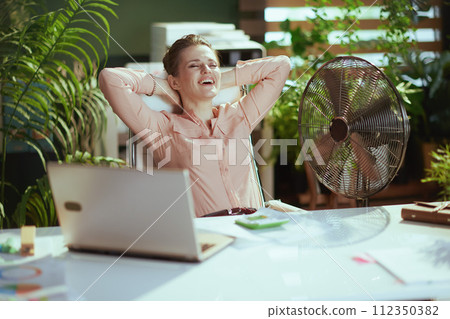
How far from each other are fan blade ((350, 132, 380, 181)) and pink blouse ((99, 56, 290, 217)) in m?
0.57

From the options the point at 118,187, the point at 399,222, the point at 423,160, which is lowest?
the point at 423,160

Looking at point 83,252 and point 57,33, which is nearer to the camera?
point 83,252

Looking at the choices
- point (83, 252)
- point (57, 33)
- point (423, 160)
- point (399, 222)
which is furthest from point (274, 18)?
point (83, 252)

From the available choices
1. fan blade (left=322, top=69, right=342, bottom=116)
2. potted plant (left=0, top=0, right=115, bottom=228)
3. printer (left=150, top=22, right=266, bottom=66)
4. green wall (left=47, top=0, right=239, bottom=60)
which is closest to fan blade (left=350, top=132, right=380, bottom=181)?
fan blade (left=322, top=69, right=342, bottom=116)

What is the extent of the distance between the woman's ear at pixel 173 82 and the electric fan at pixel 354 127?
1.91 ft

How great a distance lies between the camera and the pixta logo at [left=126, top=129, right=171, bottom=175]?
202cm

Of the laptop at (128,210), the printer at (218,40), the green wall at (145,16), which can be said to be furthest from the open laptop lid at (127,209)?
the green wall at (145,16)

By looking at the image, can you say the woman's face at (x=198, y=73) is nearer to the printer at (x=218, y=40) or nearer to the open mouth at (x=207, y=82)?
the open mouth at (x=207, y=82)

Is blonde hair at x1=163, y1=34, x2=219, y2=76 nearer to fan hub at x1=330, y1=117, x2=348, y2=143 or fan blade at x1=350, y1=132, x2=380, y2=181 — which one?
fan hub at x1=330, y1=117, x2=348, y2=143

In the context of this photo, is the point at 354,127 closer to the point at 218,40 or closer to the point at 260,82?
the point at 260,82

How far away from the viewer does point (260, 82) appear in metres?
2.18

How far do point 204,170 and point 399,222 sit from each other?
2.63 feet

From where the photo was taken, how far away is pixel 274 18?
4.00m
